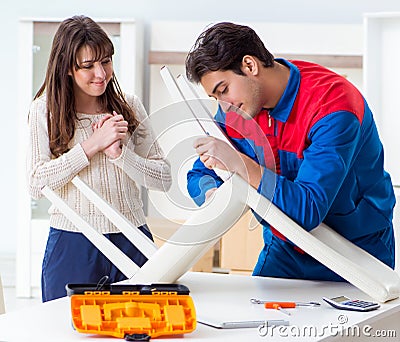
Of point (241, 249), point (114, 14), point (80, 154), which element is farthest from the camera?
point (114, 14)

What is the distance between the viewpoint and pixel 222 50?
5.88 ft

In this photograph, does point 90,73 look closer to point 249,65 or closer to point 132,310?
point 249,65

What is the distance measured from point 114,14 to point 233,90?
337 cm

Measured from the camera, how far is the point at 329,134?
5.64ft

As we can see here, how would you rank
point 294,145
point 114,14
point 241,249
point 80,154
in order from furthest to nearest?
point 114,14, point 241,249, point 80,154, point 294,145

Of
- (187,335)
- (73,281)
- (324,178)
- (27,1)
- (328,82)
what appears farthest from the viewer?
(27,1)

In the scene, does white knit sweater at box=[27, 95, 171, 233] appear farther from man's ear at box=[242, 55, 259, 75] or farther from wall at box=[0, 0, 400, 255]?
wall at box=[0, 0, 400, 255]

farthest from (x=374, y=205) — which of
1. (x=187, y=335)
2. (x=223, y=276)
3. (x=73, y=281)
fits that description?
(x=73, y=281)

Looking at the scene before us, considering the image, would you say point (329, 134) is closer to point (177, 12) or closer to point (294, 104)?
point (294, 104)

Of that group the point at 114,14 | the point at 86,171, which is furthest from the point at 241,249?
the point at 86,171

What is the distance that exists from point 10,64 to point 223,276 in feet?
11.6

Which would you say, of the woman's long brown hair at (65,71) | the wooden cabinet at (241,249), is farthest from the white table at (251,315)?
the wooden cabinet at (241,249)

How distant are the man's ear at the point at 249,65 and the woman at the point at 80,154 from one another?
0.49 meters

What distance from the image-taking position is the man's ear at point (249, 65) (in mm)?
1824
